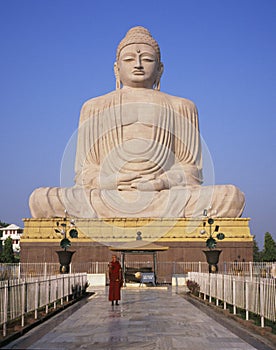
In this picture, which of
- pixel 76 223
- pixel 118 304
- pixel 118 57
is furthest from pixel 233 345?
pixel 118 57

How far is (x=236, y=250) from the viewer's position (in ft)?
61.2

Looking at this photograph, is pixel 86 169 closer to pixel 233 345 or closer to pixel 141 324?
pixel 141 324

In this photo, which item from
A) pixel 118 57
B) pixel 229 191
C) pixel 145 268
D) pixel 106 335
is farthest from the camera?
pixel 118 57

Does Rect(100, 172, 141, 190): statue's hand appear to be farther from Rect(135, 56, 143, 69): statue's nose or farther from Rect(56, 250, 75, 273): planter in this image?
Rect(56, 250, 75, 273): planter

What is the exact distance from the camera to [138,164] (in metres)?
21.0

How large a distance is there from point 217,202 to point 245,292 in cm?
1152

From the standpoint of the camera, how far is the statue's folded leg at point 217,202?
19359 millimetres

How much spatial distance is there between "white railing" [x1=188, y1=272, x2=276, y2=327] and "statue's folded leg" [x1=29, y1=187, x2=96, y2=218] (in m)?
8.42

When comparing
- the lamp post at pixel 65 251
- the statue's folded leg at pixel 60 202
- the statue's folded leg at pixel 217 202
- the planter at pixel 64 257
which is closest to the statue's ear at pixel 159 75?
the statue's folded leg at pixel 217 202

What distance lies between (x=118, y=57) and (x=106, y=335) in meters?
18.1

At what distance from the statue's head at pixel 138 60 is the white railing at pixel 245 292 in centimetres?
1226

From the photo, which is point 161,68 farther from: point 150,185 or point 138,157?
point 150,185

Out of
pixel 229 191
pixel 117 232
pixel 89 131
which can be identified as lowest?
pixel 117 232

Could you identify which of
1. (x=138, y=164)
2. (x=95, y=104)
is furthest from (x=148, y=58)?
(x=138, y=164)
